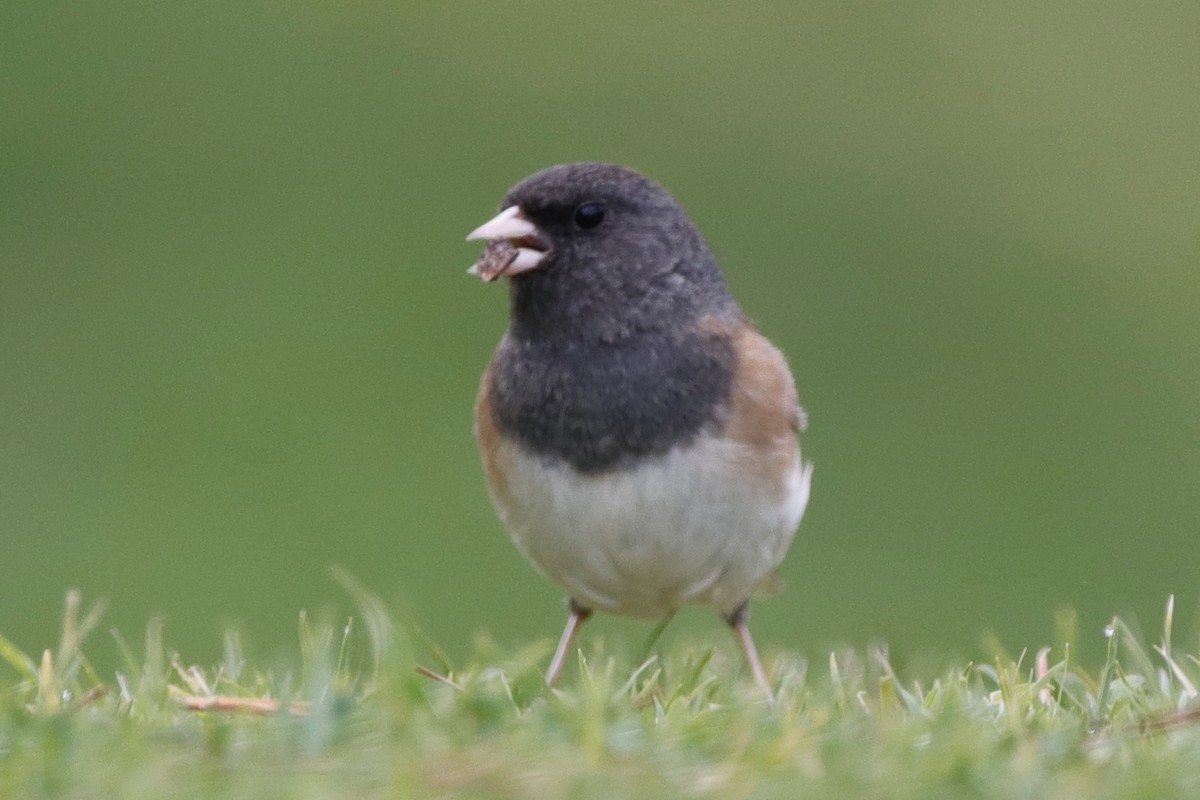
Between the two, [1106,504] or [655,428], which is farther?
[1106,504]

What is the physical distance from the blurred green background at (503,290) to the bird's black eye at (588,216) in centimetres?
184

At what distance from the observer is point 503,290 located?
830 cm

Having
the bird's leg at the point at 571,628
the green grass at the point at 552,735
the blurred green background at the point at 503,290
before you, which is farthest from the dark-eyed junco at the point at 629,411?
the blurred green background at the point at 503,290

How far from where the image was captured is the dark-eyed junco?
126 inches

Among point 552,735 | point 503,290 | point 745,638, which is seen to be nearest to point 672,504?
point 745,638

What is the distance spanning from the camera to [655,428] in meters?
3.21

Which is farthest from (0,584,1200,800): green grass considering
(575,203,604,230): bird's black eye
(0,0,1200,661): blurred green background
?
(0,0,1200,661): blurred green background

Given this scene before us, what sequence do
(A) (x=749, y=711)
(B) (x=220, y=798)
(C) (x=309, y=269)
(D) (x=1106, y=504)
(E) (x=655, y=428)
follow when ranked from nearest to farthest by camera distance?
1. (B) (x=220, y=798)
2. (A) (x=749, y=711)
3. (E) (x=655, y=428)
4. (D) (x=1106, y=504)
5. (C) (x=309, y=269)

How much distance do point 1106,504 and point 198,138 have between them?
165 inches

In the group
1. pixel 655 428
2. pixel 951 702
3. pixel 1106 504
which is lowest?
pixel 1106 504

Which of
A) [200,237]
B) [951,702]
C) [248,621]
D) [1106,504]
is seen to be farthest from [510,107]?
[951,702]

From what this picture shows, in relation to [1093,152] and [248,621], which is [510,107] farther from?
[248,621]

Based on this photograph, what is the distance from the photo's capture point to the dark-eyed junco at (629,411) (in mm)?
3193

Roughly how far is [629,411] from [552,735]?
38.0 inches
